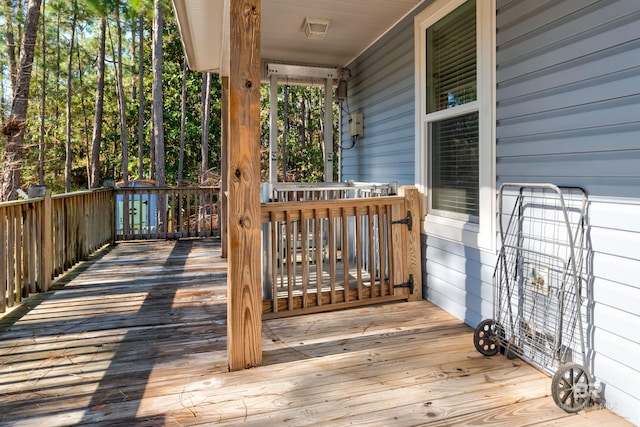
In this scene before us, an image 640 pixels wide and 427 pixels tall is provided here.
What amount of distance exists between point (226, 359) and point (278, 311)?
2.53 ft

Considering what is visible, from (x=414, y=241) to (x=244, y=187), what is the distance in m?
1.88

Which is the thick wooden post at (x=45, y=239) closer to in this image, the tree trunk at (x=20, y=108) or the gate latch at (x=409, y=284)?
the gate latch at (x=409, y=284)

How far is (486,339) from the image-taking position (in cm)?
249

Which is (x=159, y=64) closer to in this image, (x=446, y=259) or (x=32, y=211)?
(x=32, y=211)

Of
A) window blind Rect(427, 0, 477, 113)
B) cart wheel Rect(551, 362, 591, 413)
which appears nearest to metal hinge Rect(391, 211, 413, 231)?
window blind Rect(427, 0, 477, 113)

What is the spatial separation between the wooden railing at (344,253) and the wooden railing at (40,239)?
2.14 m

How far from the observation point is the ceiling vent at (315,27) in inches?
161

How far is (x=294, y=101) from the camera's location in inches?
689

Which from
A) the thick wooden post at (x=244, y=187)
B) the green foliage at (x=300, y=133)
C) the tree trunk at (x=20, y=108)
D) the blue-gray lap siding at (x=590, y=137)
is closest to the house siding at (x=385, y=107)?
the blue-gray lap siding at (x=590, y=137)

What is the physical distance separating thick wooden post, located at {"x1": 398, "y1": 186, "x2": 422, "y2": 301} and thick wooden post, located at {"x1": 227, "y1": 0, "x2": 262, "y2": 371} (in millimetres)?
1669

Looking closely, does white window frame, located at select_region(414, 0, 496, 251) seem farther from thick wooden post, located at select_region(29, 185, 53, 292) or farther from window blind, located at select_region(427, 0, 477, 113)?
thick wooden post, located at select_region(29, 185, 53, 292)

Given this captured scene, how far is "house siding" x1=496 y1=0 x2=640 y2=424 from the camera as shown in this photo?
180cm

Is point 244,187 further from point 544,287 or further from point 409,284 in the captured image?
point 409,284

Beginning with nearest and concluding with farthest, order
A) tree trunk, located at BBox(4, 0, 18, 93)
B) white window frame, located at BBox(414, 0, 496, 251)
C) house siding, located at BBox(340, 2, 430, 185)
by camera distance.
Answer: white window frame, located at BBox(414, 0, 496, 251), house siding, located at BBox(340, 2, 430, 185), tree trunk, located at BBox(4, 0, 18, 93)
